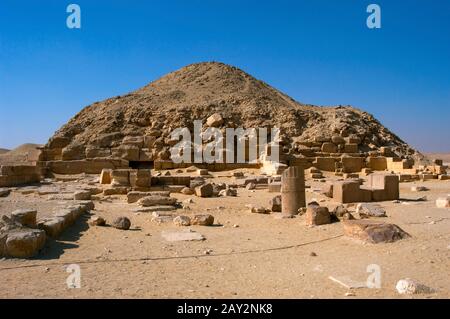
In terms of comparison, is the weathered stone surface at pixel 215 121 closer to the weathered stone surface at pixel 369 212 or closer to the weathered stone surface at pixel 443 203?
the weathered stone surface at pixel 443 203

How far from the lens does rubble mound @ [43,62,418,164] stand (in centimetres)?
3047

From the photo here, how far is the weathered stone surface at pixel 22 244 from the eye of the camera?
608 centimetres

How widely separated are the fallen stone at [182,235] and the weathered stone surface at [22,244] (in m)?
2.27

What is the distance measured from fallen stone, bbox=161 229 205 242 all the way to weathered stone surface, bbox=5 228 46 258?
2.27 metres

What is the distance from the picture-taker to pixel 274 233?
8359mm

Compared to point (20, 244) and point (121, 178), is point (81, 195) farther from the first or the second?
point (20, 244)

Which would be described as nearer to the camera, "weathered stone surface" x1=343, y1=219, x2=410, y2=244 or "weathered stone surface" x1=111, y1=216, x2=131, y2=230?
"weathered stone surface" x1=343, y1=219, x2=410, y2=244

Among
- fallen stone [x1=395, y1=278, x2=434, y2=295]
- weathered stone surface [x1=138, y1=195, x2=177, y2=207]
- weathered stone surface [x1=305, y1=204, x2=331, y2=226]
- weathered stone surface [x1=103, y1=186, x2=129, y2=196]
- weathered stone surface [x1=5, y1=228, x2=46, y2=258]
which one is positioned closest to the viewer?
fallen stone [x1=395, y1=278, x2=434, y2=295]

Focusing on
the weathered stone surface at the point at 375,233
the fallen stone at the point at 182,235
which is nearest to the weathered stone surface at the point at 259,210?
the fallen stone at the point at 182,235

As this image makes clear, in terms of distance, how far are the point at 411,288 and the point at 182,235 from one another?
438 cm

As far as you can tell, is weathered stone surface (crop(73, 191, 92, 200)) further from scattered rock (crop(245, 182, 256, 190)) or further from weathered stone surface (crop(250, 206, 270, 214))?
scattered rock (crop(245, 182, 256, 190))

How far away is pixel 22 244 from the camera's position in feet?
20.1

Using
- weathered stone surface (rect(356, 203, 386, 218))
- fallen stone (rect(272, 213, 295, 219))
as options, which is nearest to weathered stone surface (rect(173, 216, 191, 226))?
fallen stone (rect(272, 213, 295, 219))
